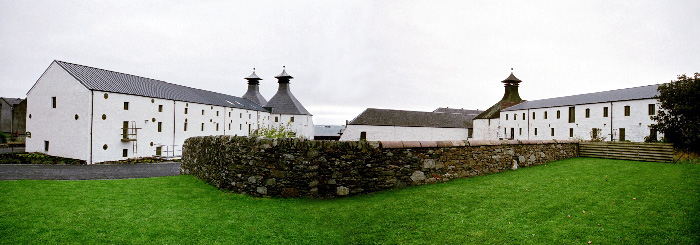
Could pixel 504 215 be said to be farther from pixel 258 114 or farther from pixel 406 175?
pixel 258 114

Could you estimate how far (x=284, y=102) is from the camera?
66375 mm

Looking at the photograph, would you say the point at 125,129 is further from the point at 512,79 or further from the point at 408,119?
the point at 512,79

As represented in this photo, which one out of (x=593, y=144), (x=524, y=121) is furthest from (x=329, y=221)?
(x=524, y=121)

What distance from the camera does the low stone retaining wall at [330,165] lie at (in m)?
9.36

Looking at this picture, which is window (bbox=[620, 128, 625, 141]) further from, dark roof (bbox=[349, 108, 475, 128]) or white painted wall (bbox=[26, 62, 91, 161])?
white painted wall (bbox=[26, 62, 91, 161])

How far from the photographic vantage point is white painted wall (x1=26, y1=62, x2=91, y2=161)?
2719cm

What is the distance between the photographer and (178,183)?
11875mm

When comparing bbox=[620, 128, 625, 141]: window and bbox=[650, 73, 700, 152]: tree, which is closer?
bbox=[650, 73, 700, 152]: tree

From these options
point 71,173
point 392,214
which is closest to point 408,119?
point 71,173

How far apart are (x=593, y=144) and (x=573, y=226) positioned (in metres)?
14.7

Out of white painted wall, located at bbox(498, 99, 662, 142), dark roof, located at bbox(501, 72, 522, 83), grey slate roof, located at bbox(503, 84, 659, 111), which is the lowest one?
white painted wall, located at bbox(498, 99, 662, 142)

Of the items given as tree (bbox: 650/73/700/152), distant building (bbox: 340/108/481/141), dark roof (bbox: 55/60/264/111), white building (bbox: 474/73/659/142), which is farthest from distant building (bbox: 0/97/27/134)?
tree (bbox: 650/73/700/152)

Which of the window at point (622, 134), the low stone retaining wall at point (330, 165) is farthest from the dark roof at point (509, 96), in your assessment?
the low stone retaining wall at point (330, 165)

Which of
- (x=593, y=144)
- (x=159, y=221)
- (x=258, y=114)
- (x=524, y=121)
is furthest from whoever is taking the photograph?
(x=258, y=114)
